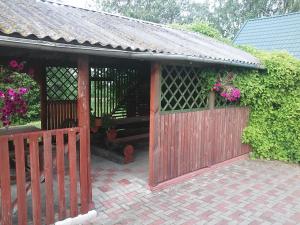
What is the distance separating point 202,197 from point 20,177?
2926mm

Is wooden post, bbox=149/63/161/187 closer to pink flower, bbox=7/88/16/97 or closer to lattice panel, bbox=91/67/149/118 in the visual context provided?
pink flower, bbox=7/88/16/97

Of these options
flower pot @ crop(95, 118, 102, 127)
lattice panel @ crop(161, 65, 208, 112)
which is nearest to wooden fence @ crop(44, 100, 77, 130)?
flower pot @ crop(95, 118, 102, 127)

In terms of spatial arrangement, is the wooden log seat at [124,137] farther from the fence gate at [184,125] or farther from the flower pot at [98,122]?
the fence gate at [184,125]

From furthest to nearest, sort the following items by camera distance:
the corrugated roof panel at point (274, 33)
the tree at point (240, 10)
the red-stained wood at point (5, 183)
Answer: the tree at point (240, 10) < the corrugated roof panel at point (274, 33) < the red-stained wood at point (5, 183)

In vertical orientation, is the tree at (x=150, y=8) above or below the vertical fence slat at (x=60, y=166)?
above

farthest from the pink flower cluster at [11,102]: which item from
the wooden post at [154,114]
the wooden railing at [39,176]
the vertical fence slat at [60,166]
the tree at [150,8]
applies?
the tree at [150,8]

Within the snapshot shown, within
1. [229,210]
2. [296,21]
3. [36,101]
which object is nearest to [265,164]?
[229,210]

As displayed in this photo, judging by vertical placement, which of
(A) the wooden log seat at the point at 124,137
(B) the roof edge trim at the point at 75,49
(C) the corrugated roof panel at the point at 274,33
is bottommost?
(A) the wooden log seat at the point at 124,137

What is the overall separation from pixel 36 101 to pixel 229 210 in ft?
34.9

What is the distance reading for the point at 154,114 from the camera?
4680mm

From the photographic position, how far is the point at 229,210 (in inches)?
Answer: 168

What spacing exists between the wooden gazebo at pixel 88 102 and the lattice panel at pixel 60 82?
0.04 meters

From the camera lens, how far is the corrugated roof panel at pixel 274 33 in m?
11.9

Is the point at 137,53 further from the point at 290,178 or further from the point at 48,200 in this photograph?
the point at 290,178
